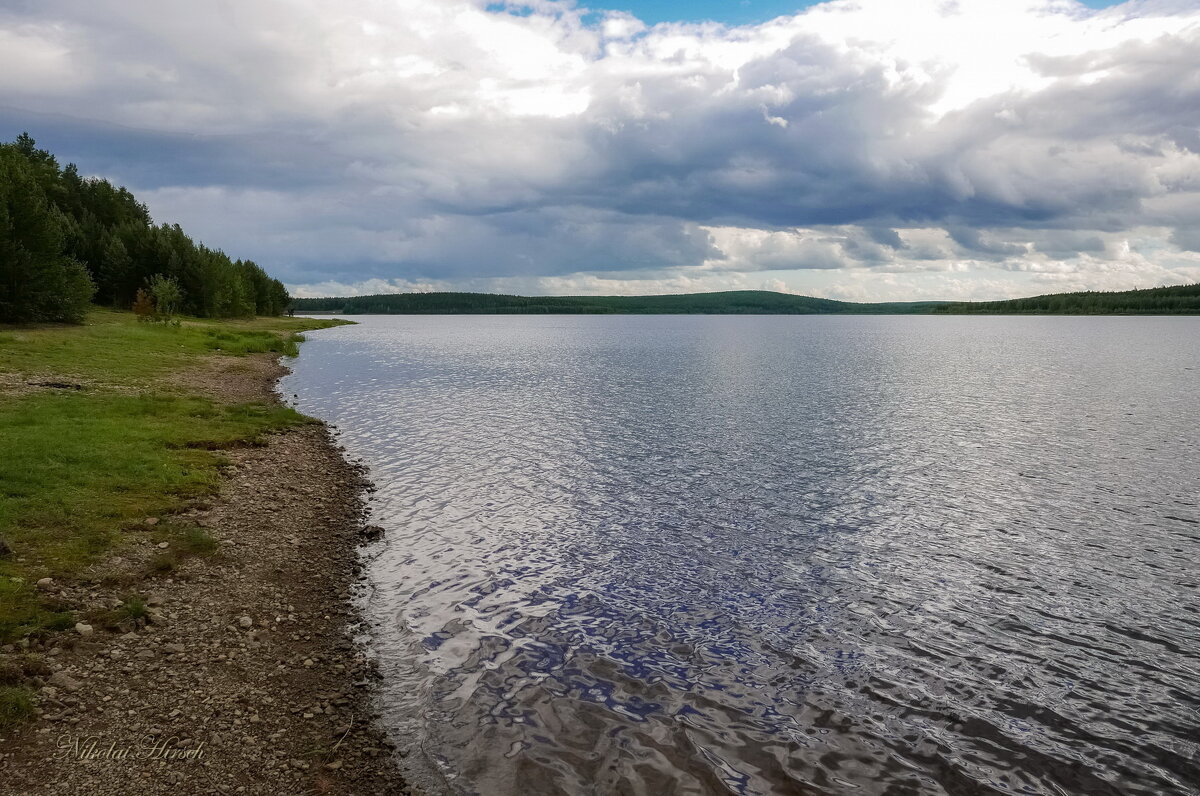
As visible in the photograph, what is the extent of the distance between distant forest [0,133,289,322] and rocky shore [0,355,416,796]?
7020cm

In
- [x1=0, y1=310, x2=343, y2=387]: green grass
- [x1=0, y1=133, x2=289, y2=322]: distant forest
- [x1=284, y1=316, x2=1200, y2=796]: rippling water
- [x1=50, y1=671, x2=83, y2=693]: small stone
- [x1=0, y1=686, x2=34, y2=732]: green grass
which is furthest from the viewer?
[x1=0, y1=133, x2=289, y2=322]: distant forest

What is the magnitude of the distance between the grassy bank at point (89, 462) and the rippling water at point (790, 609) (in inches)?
251

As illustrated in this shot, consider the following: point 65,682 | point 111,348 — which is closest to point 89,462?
point 65,682

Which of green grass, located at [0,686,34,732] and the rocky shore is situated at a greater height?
green grass, located at [0,686,34,732]

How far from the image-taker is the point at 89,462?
2402 centimetres

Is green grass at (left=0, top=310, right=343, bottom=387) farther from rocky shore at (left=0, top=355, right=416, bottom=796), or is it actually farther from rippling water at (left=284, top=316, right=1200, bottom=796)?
rocky shore at (left=0, top=355, right=416, bottom=796)

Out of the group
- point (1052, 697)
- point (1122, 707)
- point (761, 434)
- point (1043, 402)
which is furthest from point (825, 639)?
point (1043, 402)

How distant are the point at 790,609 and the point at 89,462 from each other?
23097 mm

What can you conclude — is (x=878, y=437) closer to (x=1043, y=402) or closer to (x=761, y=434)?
(x=761, y=434)

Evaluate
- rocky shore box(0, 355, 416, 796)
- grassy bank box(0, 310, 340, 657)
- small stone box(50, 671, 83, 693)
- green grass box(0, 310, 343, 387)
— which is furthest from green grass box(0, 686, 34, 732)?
green grass box(0, 310, 343, 387)

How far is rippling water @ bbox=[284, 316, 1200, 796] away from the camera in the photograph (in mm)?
12305

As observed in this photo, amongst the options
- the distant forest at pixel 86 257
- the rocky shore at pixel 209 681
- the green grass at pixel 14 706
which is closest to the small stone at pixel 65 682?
the rocky shore at pixel 209 681

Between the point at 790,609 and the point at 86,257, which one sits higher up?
the point at 86,257

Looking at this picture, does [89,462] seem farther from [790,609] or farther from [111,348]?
[111,348]
